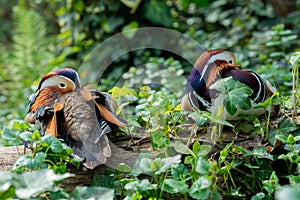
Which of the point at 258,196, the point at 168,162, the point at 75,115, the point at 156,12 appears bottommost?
the point at 258,196

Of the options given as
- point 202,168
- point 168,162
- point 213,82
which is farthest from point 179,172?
point 213,82

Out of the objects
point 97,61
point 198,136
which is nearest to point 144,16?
point 97,61

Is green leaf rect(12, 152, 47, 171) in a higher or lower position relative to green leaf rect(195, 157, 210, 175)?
lower

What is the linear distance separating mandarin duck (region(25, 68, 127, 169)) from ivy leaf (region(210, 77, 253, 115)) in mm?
367

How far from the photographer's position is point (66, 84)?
1.94m

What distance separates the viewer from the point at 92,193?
1.43 metres

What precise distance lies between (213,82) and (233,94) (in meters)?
0.12

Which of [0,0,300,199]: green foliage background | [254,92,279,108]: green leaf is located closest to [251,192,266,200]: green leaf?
[254,92,279,108]: green leaf

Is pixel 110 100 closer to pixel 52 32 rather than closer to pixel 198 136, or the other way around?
pixel 198 136

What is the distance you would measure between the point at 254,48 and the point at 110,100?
2364 mm

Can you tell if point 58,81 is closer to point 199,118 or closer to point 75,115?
point 75,115

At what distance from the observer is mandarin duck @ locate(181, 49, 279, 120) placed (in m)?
1.88

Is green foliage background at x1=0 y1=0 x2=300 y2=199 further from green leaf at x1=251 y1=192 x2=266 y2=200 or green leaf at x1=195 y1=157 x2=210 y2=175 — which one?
green leaf at x1=195 y1=157 x2=210 y2=175

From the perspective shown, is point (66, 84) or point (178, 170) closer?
point (178, 170)
